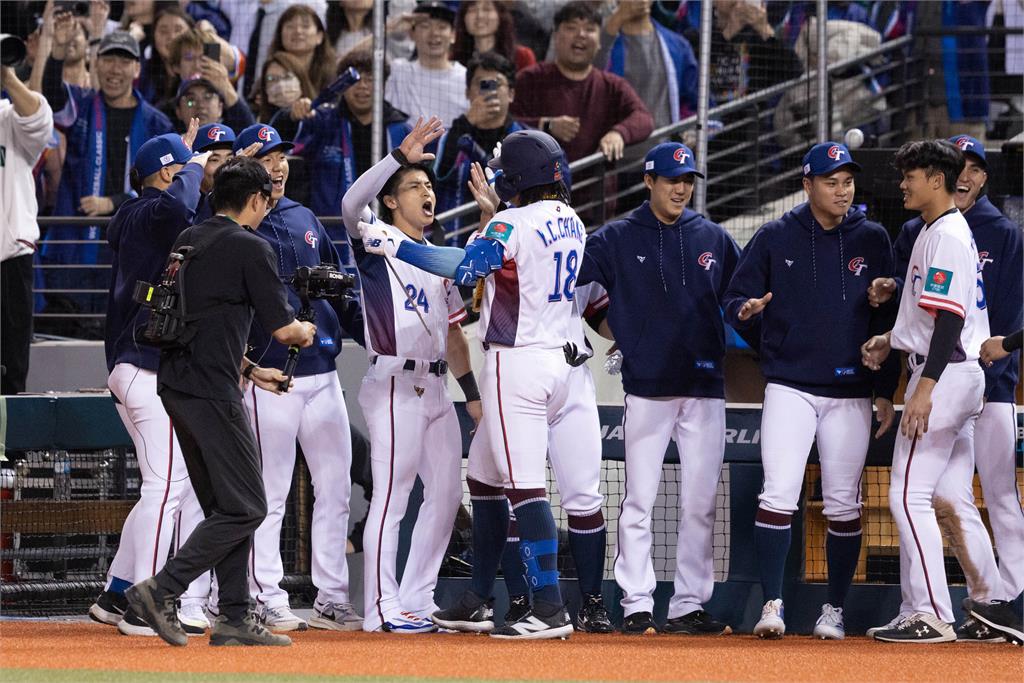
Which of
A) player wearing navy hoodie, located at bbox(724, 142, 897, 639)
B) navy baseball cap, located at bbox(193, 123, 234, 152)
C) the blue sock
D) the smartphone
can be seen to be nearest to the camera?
the blue sock

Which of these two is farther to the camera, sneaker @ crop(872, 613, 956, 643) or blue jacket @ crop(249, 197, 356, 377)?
blue jacket @ crop(249, 197, 356, 377)

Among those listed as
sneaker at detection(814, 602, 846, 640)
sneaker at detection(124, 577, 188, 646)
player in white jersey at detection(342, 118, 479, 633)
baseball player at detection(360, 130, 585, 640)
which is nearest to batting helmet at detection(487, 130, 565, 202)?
baseball player at detection(360, 130, 585, 640)

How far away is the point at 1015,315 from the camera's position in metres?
6.75

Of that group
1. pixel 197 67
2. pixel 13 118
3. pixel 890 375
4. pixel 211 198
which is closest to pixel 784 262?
pixel 890 375

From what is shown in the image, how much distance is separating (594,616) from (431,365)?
1.43 meters

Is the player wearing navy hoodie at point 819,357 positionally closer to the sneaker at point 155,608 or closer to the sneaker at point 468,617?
the sneaker at point 468,617

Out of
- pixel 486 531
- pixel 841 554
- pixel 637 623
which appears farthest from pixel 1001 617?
pixel 486 531

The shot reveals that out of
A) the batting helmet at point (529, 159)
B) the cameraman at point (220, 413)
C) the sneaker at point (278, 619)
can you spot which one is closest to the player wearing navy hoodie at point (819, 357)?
the batting helmet at point (529, 159)

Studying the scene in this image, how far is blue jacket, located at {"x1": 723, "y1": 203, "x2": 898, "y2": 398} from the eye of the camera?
6.66 meters

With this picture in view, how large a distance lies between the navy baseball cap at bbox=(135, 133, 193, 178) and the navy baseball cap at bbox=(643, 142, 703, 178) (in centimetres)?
230

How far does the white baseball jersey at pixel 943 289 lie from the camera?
6.17 meters

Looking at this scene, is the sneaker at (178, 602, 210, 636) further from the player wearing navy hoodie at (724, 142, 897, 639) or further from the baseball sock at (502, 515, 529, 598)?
the player wearing navy hoodie at (724, 142, 897, 639)

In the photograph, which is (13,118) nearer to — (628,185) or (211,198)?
(211,198)

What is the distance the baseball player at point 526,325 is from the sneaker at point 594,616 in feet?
1.85
